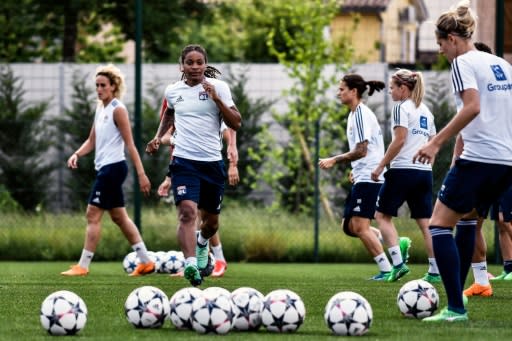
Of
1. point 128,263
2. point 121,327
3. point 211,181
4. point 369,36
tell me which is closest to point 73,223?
point 128,263

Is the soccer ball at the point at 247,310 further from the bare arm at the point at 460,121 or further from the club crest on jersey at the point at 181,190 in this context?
the club crest on jersey at the point at 181,190

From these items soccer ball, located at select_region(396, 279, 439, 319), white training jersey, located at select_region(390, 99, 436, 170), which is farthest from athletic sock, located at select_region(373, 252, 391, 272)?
soccer ball, located at select_region(396, 279, 439, 319)

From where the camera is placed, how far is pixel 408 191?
1200 centimetres

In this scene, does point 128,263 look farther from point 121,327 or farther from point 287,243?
point 121,327

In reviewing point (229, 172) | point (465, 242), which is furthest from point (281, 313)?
point (229, 172)

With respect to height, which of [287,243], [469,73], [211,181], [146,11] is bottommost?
[287,243]

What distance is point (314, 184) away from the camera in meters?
18.1

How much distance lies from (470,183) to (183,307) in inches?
79.0

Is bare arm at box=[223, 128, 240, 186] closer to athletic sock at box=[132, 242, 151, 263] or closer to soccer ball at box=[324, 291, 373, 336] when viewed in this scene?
athletic sock at box=[132, 242, 151, 263]

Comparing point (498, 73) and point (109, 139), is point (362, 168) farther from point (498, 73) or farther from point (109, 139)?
point (498, 73)

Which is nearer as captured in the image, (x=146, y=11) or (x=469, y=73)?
(x=469, y=73)

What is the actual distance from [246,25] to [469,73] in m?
35.6

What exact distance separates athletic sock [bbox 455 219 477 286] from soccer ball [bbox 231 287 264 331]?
5.94 ft

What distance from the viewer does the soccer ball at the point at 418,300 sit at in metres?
8.13
